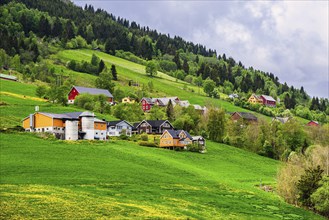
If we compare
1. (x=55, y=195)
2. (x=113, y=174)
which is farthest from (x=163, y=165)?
(x=55, y=195)

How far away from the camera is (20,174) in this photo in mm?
53188

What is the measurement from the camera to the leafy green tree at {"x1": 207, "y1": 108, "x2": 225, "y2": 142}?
398ft

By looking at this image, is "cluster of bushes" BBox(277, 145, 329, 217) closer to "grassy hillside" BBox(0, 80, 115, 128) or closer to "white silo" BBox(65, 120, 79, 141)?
"white silo" BBox(65, 120, 79, 141)

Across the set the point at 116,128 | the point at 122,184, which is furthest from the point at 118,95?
the point at 122,184

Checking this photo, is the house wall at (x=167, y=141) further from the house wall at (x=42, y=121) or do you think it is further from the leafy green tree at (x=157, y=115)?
the leafy green tree at (x=157, y=115)

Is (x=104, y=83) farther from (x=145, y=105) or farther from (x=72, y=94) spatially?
(x=72, y=94)

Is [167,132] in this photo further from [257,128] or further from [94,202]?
[94,202]

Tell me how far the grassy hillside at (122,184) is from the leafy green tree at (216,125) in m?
29.3

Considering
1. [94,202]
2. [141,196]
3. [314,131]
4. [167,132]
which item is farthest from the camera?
[314,131]

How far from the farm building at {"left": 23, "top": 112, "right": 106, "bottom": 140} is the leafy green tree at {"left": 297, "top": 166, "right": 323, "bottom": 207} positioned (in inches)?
2003

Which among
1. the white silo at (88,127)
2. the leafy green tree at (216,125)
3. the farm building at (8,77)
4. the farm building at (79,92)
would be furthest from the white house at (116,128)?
the farm building at (8,77)

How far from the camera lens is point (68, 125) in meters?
91.6

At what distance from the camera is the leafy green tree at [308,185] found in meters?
55.7

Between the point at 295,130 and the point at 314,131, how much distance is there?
758 inches
